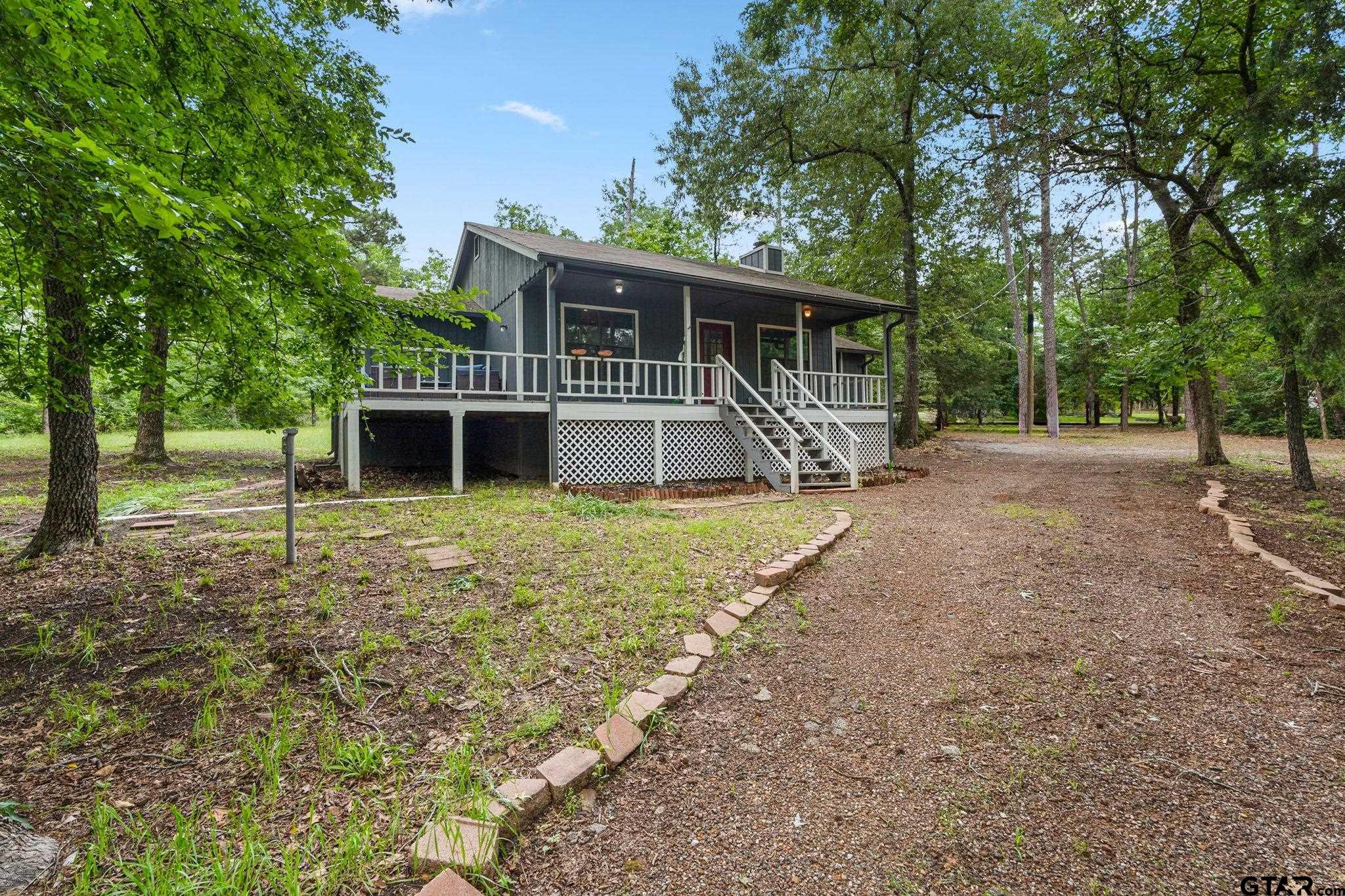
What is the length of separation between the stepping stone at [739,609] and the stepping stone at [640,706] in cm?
107

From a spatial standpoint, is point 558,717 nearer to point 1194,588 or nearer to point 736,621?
point 736,621

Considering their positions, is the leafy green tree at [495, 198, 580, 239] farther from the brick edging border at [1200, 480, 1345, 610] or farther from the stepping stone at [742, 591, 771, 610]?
the stepping stone at [742, 591, 771, 610]

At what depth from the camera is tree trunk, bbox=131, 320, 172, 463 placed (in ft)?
13.0

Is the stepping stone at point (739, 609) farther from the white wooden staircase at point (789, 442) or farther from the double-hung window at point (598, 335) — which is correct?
the double-hung window at point (598, 335)

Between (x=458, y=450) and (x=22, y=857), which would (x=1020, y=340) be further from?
(x=22, y=857)

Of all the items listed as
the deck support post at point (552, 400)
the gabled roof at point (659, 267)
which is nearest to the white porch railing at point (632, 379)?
the deck support post at point (552, 400)

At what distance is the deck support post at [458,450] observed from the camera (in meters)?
8.71

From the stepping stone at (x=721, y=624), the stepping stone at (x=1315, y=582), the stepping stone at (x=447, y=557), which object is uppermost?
the stepping stone at (x=447, y=557)

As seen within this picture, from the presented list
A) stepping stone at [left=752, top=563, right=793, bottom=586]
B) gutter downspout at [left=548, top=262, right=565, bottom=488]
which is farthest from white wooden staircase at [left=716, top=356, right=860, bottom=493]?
stepping stone at [left=752, top=563, right=793, bottom=586]

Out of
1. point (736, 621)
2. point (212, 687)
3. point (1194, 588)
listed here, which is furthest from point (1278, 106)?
point (212, 687)

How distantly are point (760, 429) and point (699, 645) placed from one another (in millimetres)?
7108

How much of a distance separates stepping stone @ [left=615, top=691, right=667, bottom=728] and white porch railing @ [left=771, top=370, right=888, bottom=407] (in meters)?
9.46

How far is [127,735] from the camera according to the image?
7.52 feet

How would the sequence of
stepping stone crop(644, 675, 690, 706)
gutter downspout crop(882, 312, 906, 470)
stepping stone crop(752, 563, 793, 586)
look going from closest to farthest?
1. stepping stone crop(644, 675, 690, 706)
2. stepping stone crop(752, 563, 793, 586)
3. gutter downspout crop(882, 312, 906, 470)
